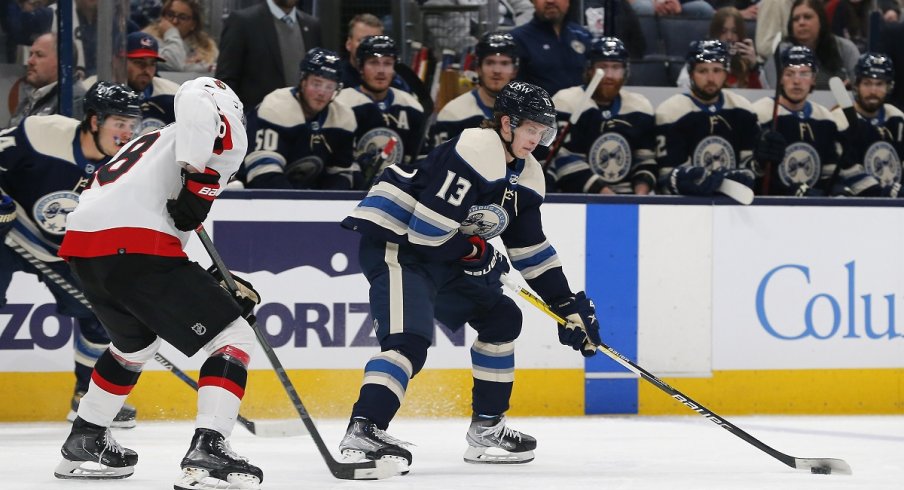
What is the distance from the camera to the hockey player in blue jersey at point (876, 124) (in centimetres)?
642

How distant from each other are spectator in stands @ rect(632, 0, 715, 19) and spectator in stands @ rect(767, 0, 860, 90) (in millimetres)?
434

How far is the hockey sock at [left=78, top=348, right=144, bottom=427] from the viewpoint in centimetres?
369

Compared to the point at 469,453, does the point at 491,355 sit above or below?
above

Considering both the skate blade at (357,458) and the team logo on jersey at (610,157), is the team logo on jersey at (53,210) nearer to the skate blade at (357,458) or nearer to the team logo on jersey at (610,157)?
→ the skate blade at (357,458)

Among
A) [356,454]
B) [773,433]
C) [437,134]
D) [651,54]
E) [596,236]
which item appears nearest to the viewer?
[356,454]

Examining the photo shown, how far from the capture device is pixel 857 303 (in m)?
5.68

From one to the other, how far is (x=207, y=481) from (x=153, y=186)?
74 cm

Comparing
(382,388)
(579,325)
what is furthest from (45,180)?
(579,325)

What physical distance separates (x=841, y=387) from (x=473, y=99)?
189cm

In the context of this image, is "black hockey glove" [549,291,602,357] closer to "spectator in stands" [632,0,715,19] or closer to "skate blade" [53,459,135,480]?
"skate blade" [53,459,135,480]

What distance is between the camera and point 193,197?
3.47m

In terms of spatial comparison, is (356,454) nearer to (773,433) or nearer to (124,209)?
(124,209)

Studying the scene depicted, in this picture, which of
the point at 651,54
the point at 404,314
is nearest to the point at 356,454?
the point at 404,314

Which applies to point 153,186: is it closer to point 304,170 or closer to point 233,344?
point 233,344
